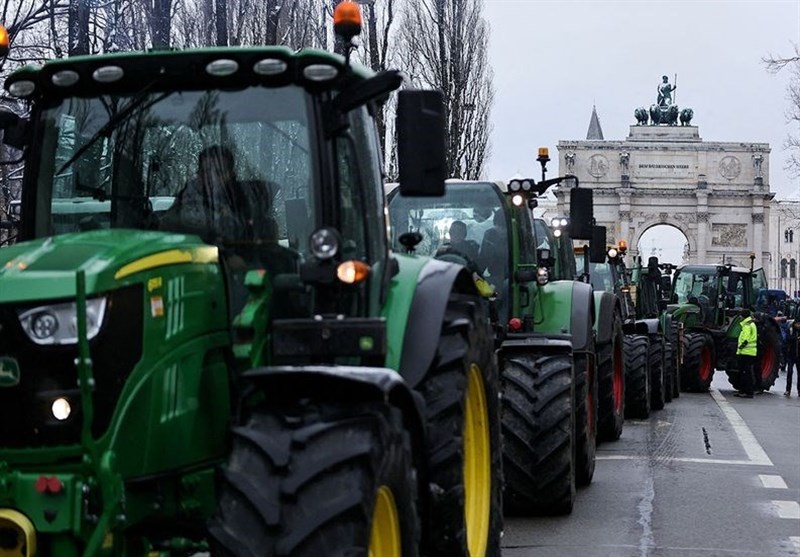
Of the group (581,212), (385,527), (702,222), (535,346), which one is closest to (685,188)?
(702,222)

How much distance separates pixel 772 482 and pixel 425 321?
688 cm

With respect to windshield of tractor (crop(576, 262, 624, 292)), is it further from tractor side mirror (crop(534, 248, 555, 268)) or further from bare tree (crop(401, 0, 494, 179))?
bare tree (crop(401, 0, 494, 179))

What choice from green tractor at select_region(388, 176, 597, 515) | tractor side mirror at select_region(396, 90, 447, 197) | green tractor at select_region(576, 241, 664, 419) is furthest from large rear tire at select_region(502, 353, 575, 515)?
green tractor at select_region(576, 241, 664, 419)

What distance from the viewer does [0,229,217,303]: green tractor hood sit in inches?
176

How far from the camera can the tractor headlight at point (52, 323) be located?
14.6 feet

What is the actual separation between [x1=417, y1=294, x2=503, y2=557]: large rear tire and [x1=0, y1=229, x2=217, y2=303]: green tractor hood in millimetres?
1303

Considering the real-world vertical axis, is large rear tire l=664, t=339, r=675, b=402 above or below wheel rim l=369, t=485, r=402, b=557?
below

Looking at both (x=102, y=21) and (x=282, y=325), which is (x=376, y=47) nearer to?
(x=102, y=21)

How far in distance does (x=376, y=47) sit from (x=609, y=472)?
68.9 feet

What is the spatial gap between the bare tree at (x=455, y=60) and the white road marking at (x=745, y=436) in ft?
56.0

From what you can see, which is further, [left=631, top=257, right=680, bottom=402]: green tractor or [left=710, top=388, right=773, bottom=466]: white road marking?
[left=631, top=257, right=680, bottom=402]: green tractor

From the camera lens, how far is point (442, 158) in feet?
17.6

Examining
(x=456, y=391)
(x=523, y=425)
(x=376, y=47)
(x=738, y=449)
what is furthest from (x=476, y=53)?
(x=456, y=391)

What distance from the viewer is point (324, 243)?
5027 millimetres
